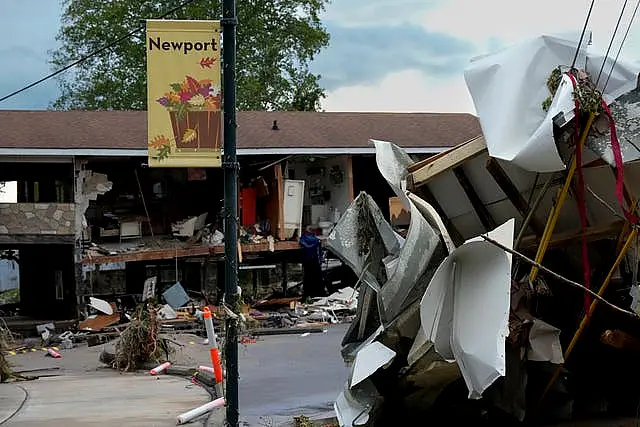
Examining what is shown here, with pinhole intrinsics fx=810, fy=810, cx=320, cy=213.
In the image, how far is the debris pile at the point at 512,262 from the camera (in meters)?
6.73

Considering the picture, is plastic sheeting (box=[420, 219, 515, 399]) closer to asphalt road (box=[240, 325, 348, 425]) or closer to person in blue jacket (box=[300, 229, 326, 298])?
asphalt road (box=[240, 325, 348, 425])

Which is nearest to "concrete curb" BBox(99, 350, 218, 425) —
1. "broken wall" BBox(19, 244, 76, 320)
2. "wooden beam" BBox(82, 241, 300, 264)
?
"wooden beam" BBox(82, 241, 300, 264)

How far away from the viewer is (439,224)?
7.99 metres

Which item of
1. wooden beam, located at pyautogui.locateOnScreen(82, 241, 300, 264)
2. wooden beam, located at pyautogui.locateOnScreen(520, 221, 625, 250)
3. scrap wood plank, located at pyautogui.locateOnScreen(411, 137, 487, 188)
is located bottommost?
wooden beam, located at pyautogui.locateOnScreen(82, 241, 300, 264)

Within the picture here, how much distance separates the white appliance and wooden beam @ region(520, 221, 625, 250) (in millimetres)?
14841

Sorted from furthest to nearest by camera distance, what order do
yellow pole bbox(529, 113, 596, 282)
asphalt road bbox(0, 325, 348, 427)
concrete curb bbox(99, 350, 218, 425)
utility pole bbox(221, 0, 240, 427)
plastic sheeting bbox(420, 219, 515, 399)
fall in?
concrete curb bbox(99, 350, 218, 425)
asphalt road bbox(0, 325, 348, 427)
utility pole bbox(221, 0, 240, 427)
yellow pole bbox(529, 113, 596, 282)
plastic sheeting bbox(420, 219, 515, 399)

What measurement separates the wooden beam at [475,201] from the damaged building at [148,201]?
13.0 metres

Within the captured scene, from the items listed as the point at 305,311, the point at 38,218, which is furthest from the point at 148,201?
the point at 305,311

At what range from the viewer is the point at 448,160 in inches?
355

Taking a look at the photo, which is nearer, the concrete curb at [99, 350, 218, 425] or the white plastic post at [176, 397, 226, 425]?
the white plastic post at [176, 397, 226, 425]

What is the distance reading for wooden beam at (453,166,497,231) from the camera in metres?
9.16

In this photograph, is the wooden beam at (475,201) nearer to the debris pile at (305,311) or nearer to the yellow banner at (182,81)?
the yellow banner at (182,81)

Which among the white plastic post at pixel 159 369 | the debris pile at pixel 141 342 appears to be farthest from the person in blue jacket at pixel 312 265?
the white plastic post at pixel 159 369

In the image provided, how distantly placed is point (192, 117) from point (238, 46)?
30.8 m
